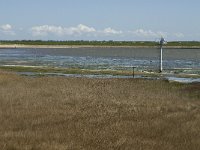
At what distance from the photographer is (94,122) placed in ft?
53.7

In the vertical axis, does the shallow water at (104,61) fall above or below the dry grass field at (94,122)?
below

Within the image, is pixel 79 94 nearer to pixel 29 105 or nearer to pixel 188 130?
pixel 29 105

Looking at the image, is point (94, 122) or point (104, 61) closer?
point (94, 122)

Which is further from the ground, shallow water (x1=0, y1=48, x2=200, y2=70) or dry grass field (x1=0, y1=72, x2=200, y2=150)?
dry grass field (x1=0, y1=72, x2=200, y2=150)

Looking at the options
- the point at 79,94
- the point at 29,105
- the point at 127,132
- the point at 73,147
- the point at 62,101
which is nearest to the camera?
the point at 73,147

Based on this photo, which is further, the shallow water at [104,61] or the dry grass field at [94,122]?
the shallow water at [104,61]

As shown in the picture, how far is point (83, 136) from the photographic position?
13812 mm

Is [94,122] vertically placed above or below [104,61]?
above

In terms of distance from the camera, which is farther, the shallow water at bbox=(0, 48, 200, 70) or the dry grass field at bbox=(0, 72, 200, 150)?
the shallow water at bbox=(0, 48, 200, 70)

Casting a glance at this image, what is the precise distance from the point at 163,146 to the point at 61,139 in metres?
2.87

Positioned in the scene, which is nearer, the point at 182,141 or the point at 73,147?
the point at 73,147

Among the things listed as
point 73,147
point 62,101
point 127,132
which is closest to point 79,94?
point 62,101

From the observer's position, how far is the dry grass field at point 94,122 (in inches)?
514

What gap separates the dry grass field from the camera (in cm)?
1305
